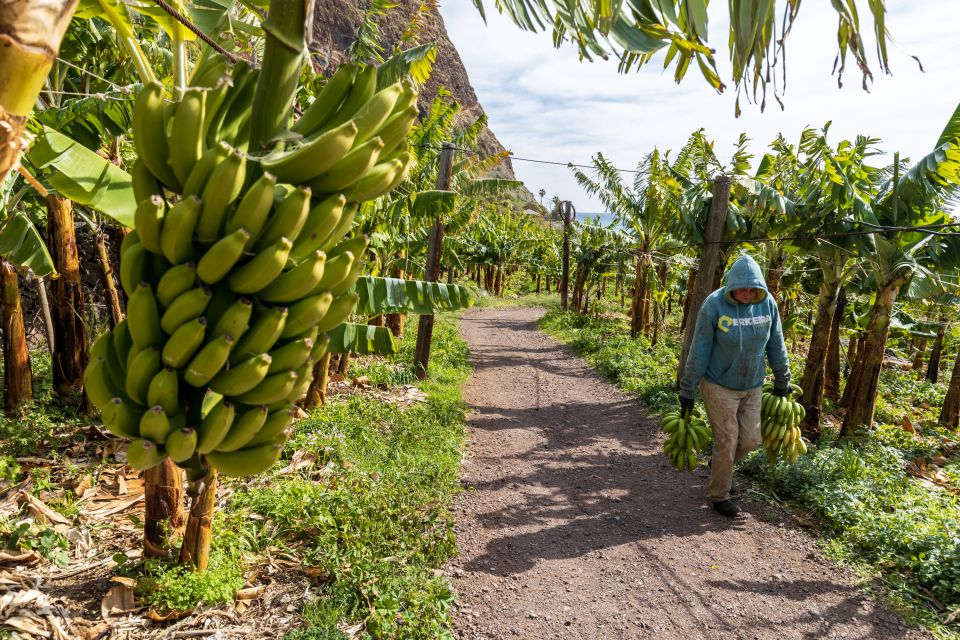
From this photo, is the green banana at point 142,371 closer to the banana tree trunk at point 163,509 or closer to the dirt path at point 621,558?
the banana tree trunk at point 163,509

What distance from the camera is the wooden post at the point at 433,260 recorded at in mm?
8180

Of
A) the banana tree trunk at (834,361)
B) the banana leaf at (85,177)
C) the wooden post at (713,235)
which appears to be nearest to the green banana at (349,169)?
the banana leaf at (85,177)

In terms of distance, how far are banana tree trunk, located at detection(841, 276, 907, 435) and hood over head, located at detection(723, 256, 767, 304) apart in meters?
4.20

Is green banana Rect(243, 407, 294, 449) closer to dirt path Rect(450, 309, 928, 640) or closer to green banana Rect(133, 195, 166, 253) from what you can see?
green banana Rect(133, 195, 166, 253)

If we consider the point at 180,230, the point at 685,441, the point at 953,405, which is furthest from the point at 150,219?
the point at 953,405

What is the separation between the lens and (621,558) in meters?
4.27

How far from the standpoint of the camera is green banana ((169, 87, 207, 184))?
1.31 metres

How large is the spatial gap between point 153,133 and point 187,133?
0.13 m

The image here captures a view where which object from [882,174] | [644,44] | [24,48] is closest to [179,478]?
[24,48]

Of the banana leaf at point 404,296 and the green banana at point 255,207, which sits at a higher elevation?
the green banana at point 255,207

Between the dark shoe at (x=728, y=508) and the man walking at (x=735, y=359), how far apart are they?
283mm

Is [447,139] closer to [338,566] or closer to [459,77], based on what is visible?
[338,566]

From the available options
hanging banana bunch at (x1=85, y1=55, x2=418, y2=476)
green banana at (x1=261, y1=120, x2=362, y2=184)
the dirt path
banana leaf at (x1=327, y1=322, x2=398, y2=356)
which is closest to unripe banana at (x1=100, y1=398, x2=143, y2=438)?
hanging banana bunch at (x1=85, y1=55, x2=418, y2=476)

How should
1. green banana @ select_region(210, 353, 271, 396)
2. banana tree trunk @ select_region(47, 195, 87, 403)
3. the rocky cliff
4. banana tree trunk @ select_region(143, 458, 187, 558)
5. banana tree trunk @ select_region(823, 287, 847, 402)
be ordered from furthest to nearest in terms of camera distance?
the rocky cliff
banana tree trunk @ select_region(823, 287, 847, 402)
banana tree trunk @ select_region(47, 195, 87, 403)
banana tree trunk @ select_region(143, 458, 187, 558)
green banana @ select_region(210, 353, 271, 396)
